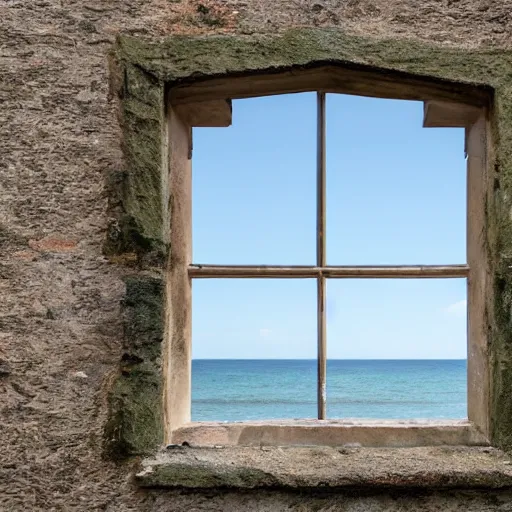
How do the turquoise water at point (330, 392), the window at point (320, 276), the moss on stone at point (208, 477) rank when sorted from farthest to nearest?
the turquoise water at point (330, 392) → the window at point (320, 276) → the moss on stone at point (208, 477)

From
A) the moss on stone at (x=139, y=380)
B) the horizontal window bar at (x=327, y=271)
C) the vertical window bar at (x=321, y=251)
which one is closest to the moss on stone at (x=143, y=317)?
the moss on stone at (x=139, y=380)

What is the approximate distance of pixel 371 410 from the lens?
20.8 meters

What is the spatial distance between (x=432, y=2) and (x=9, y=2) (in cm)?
125

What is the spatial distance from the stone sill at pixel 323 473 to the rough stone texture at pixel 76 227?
0.15 ft

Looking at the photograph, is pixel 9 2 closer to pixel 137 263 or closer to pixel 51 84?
pixel 51 84

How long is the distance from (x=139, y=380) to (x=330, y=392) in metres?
22.9

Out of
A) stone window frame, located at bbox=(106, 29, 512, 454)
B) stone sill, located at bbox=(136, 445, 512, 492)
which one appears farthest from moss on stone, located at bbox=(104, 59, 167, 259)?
stone sill, located at bbox=(136, 445, 512, 492)

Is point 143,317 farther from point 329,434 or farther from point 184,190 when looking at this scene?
point 329,434

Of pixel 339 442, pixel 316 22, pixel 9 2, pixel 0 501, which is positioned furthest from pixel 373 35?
pixel 0 501

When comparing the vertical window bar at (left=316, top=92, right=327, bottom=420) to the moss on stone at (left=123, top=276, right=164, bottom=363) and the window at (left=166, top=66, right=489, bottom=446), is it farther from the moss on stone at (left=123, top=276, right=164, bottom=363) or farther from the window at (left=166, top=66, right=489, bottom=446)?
the moss on stone at (left=123, top=276, right=164, bottom=363)

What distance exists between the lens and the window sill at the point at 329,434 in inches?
78.7

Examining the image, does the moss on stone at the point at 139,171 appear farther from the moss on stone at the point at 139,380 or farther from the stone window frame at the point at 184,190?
the moss on stone at the point at 139,380

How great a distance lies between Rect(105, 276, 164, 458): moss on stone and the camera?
5.92 ft

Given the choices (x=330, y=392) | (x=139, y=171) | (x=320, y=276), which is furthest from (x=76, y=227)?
(x=330, y=392)
